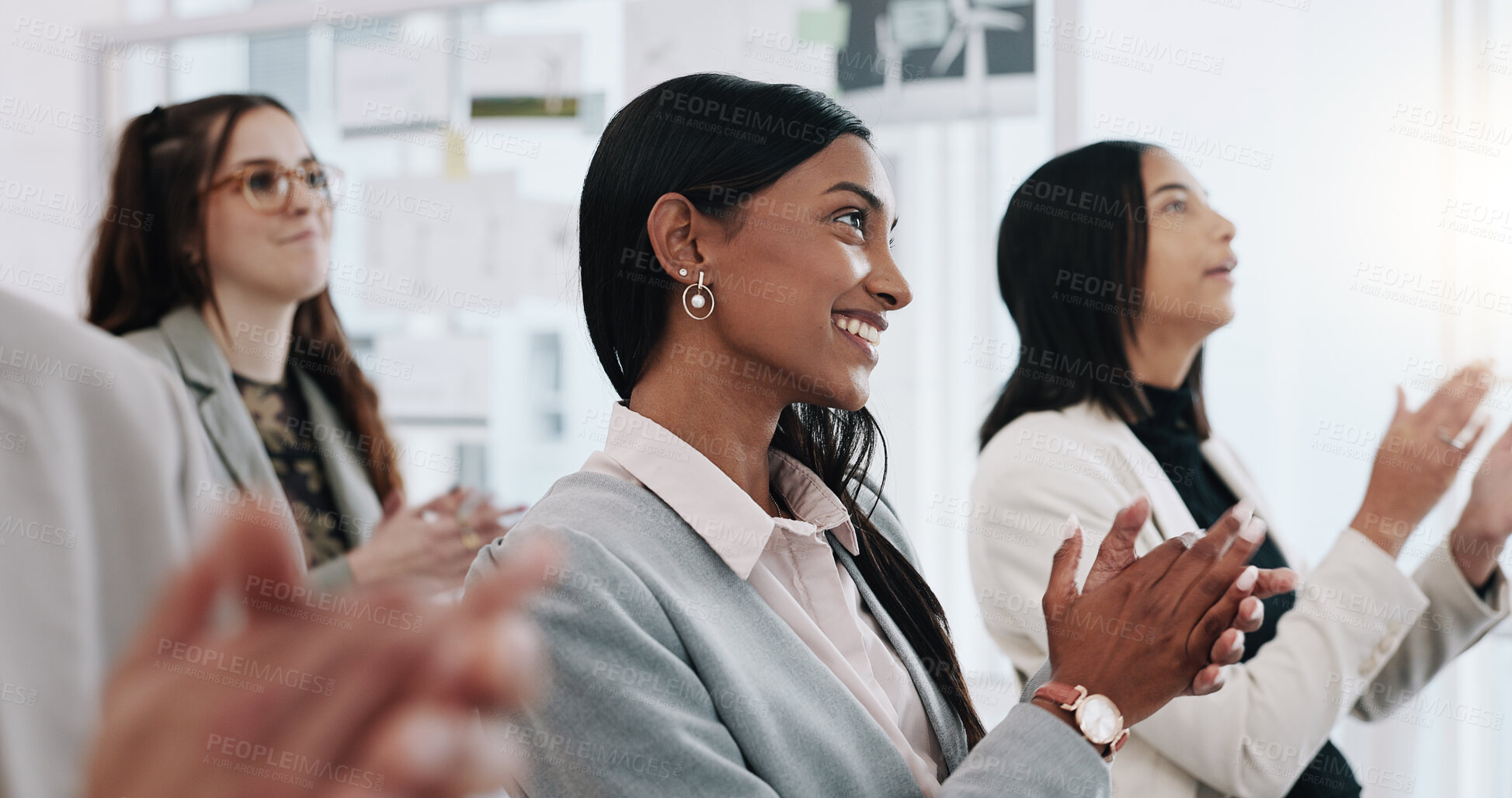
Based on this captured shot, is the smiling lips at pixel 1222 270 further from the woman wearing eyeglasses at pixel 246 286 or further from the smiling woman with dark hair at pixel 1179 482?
the woman wearing eyeglasses at pixel 246 286

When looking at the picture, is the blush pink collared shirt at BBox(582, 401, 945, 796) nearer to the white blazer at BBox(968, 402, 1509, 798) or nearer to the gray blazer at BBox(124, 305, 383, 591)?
the white blazer at BBox(968, 402, 1509, 798)

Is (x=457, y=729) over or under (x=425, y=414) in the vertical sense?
over

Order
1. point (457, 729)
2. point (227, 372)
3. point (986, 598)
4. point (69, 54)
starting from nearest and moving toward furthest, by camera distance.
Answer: point (457, 729), point (986, 598), point (227, 372), point (69, 54)

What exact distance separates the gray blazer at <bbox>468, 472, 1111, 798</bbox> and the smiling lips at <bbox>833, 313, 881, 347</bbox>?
0.93ft

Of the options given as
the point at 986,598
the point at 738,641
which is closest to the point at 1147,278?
the point at 986,598

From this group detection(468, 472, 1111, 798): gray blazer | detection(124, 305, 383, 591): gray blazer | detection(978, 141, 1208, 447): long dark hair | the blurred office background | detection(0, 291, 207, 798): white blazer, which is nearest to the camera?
detection(0, 291, 207, 798): white blazer

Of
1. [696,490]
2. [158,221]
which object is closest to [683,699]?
[696,490]

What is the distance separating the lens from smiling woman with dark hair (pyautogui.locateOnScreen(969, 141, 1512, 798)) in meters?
1.37

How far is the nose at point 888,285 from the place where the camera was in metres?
1.16

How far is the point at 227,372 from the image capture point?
1886mm

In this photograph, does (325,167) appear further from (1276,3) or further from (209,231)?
(1276,3)

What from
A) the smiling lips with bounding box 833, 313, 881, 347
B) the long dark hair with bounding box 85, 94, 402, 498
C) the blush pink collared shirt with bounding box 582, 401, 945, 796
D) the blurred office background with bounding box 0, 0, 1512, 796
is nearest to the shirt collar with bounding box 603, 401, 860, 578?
the blush pink collared shirt with bounding box 582, 401, 945, 796

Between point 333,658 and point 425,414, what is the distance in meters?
3.06

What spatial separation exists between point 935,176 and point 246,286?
1614mm
